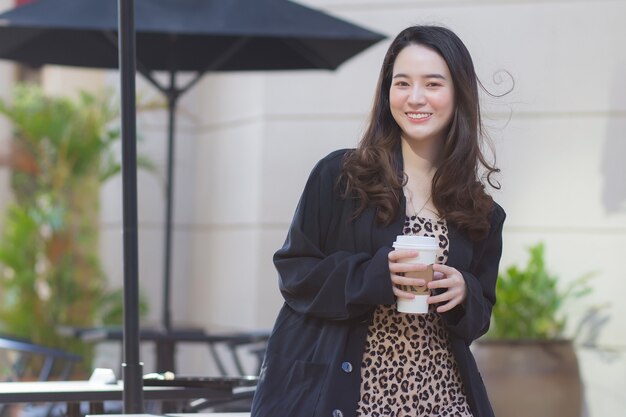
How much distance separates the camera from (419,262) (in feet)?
8.20

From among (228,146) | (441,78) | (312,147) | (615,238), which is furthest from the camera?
(228,146)

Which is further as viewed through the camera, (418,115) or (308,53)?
(308,53)

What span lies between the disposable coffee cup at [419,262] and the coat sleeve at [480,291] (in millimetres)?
158

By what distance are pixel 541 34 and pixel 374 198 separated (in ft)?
16.7

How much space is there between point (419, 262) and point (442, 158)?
0.44 meters

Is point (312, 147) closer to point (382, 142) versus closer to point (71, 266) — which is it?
point (71, 266)

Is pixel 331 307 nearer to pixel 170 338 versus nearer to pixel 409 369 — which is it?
pixel 409 369

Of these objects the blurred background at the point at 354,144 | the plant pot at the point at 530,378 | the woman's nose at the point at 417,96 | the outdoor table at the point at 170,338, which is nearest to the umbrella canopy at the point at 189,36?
the blurred background at the point at 354,144

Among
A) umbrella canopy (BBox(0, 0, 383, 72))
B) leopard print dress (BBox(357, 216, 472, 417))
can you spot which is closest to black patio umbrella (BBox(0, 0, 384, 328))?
umbrella canopy (BBox(0, 0, 383, 72))

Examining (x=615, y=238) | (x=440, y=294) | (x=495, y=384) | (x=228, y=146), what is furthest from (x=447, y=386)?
(x=228, y=146)

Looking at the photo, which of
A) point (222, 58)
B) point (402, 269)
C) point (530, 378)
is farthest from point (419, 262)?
point (222, 58)

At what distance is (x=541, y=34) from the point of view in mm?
7516

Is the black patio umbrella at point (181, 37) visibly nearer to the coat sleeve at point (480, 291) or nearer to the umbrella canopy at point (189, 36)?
the umbrella canopy at point (189, 36)

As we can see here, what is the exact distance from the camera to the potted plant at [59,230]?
31.3 ft
